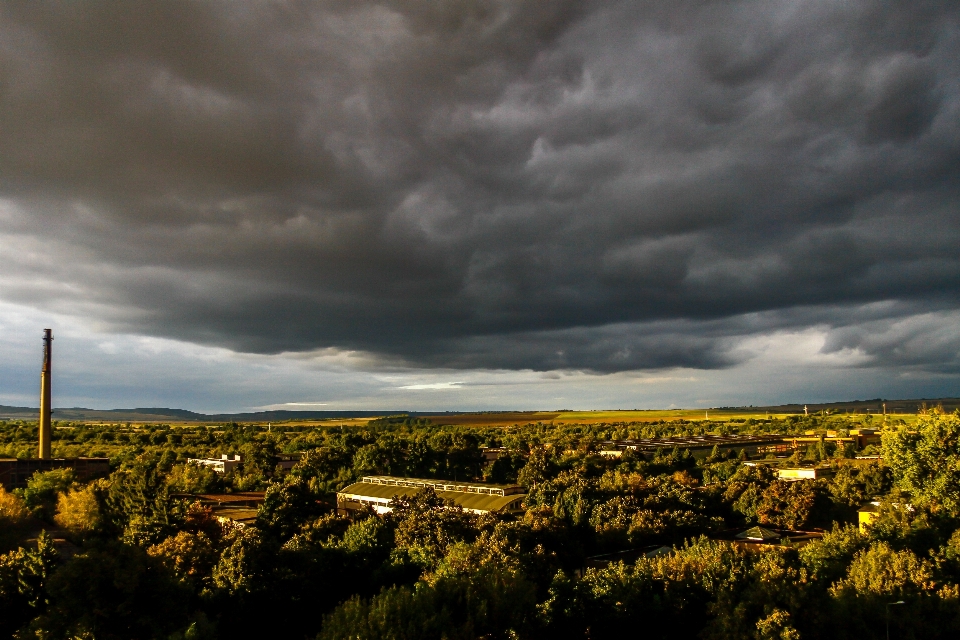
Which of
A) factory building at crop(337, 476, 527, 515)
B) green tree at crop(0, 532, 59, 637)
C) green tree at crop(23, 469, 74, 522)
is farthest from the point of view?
green tree at crop(23, 469, 74, 522)

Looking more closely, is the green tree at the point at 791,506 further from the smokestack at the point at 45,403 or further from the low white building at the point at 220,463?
the smokestack at the point at 45,403

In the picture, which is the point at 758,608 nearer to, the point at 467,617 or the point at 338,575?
the point at 467,617

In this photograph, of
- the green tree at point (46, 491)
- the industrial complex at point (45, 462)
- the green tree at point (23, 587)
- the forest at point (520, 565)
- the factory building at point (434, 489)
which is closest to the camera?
the forest at point (520, 565)

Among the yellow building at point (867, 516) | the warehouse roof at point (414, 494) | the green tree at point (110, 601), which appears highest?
the green tree at point (110, 601)

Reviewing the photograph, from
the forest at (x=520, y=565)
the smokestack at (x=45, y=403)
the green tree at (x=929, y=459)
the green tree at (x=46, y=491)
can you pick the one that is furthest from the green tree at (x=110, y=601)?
the smokestack at (x=45, y=403)

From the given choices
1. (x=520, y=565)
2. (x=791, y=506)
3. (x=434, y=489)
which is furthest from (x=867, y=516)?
(x=434, y=489)

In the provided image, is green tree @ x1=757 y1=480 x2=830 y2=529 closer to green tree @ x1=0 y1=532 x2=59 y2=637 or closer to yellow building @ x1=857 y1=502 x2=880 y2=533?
yellow building @ x1=857 y1=502 x2=880 y2=533

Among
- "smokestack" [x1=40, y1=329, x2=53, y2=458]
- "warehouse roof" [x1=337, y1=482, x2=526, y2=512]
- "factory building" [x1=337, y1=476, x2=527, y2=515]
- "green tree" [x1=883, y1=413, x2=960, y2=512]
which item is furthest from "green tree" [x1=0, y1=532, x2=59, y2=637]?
"smokestack" [x1=40, y1=329, x2=53, y2=458]
